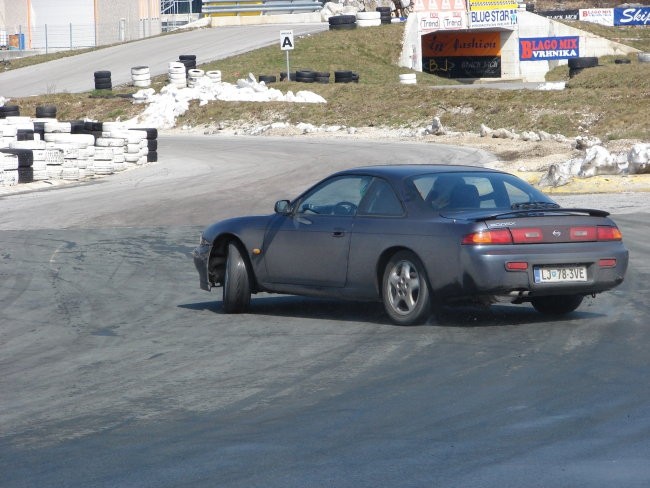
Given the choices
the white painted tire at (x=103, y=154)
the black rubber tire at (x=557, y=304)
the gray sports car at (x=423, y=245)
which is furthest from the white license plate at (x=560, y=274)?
the white painted tire at (x=103, y=154)

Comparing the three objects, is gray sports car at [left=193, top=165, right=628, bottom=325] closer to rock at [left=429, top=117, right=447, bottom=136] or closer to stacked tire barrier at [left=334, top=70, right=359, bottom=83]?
rock at [left=429, top=117, right=447, bottom=136]

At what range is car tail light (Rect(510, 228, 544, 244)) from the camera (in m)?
9.27

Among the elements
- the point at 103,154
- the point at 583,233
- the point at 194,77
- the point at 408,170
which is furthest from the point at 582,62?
the point at 583,233

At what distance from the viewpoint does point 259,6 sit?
7938cm

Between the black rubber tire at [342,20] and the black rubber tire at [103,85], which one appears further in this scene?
the black rubber tire at [342,20]

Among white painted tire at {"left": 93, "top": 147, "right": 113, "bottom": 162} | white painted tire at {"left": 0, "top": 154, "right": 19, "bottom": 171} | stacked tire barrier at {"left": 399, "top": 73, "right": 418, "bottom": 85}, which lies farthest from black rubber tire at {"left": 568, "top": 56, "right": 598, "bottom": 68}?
white painted tire at {"left": 0, "top": 154, "right": 19, "bottom": 171}

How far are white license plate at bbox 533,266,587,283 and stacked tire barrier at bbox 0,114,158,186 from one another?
18194mm

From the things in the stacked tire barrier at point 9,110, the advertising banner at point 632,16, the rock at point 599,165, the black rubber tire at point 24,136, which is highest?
the advertising banner at point 632,16

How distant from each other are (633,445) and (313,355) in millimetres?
3218

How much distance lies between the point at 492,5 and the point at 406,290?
5713cm

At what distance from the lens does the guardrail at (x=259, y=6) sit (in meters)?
78.4

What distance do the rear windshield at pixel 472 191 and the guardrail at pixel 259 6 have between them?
6965cm

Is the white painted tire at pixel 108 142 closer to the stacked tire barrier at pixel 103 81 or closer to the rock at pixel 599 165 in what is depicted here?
the rock at pixel 599 165

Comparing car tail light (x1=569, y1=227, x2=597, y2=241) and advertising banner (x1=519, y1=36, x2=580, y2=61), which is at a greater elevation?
advertising banner (x1=519, y1=36, x2=580, y2=61)
